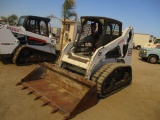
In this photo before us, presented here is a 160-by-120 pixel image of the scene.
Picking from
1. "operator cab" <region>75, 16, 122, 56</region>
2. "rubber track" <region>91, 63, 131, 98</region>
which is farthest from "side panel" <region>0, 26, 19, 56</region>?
"rubber track" <region>91, 63, 131, 98</region>

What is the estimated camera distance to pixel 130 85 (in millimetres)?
7176

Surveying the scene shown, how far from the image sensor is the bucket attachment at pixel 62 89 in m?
4.33

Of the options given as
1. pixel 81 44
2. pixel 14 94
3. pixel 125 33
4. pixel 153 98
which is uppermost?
pixel 125 33

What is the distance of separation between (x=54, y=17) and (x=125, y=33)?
1359 cm

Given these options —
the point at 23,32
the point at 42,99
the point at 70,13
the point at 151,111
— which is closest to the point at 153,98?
the point at 151,111

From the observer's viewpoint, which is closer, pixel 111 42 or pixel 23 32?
pixel 111 42

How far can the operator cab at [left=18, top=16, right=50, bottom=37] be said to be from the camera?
9.09 m

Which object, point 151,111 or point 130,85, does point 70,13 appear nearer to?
point 130,85

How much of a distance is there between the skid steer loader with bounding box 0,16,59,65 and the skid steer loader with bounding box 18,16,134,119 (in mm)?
2866

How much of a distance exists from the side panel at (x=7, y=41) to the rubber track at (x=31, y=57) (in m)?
0.32

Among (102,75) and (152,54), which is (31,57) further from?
(152,54)

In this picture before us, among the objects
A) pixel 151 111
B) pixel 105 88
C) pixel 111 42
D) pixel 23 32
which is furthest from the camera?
pixel 23 32

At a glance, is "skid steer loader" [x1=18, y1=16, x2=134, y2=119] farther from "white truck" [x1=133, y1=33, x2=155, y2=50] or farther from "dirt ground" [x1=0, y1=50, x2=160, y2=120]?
"white truck" [x1=133, y1=33, x2=155, y2=50]

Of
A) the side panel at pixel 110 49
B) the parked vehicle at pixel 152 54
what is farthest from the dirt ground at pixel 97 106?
the parked vehicle at pixel 152 54
